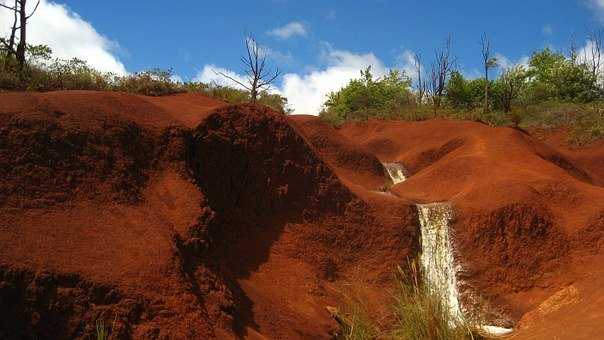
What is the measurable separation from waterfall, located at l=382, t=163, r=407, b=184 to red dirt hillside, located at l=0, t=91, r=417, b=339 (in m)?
7.26

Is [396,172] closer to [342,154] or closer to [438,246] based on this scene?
[342,154]

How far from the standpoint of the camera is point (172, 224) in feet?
31.0

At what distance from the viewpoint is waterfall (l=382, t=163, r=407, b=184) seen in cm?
2136

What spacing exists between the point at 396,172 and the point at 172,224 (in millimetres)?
13781

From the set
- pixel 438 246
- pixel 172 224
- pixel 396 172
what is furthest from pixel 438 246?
pixel 396 172

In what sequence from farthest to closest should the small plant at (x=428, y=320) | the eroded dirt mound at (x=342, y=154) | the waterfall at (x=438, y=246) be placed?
the eroded dirt mound at (x=342, y=154) < the waterfall at (x=438, y=246) < the small plant at (x=428, y=320)

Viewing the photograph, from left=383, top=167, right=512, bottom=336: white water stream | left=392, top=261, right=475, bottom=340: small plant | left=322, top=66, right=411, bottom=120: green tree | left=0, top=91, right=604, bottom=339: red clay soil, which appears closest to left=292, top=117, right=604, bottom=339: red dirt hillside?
left=0, top=91, right=604, bottom=339: red clay soil

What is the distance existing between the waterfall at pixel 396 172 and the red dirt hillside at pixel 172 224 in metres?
7.26

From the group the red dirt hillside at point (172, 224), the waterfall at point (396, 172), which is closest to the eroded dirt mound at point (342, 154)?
the waterfall at point (396, 172)

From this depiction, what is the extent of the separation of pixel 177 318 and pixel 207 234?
83.4 inches

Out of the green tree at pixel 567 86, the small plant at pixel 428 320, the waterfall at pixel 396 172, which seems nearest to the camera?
the small plant at pixel 428 320

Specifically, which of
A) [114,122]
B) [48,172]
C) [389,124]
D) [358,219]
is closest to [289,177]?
[358,219]

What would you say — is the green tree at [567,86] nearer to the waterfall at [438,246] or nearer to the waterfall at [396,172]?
the waterfall at [396,172]

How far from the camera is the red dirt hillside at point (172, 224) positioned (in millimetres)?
7418
